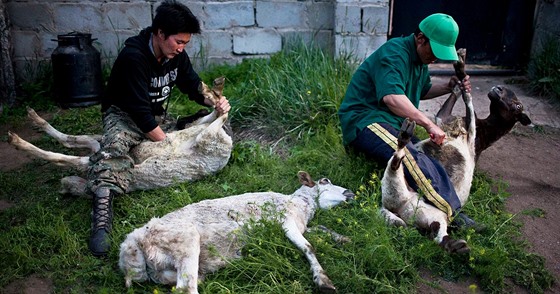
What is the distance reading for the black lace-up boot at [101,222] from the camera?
356 cm

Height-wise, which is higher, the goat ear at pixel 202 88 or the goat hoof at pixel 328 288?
the goat ear at pixel 202 88

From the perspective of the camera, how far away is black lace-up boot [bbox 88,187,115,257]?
3562 mm

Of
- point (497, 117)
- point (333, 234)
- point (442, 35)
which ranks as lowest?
point (333, 234)

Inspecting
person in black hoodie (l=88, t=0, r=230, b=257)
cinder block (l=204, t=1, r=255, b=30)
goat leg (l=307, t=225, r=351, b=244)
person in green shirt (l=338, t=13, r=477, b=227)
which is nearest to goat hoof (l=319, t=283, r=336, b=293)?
goat leg (l=307, t=225, r=351, b=244)

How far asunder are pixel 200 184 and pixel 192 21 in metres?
1.33

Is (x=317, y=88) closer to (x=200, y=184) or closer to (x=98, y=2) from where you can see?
(x=200, y=184)

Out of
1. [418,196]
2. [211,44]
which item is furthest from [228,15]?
[418,196]

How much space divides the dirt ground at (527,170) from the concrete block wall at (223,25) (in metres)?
1.27

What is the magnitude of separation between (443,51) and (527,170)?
5.82ft

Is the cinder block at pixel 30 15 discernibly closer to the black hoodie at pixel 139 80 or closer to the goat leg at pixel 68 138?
the goat leg at pixel 68 138

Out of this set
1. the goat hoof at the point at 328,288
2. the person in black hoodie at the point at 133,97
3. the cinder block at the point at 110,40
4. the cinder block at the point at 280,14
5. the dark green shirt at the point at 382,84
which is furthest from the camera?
the cinder block at the point at 280,14

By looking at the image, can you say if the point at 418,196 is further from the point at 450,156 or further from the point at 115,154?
the point at 115,154

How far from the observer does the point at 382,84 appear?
4.17 metres

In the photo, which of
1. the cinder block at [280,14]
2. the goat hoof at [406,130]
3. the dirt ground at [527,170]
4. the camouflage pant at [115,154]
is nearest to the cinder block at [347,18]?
the cinder block at [280,14]
